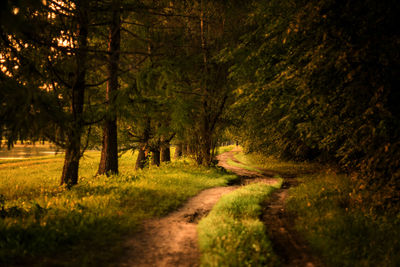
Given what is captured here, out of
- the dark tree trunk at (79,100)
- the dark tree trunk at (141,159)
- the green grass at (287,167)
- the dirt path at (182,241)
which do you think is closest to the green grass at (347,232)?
the dirt path at (182,241)

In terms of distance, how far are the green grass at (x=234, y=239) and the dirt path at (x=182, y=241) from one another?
11.4 inches

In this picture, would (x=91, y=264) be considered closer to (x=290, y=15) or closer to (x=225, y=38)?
(x=290, y=15)

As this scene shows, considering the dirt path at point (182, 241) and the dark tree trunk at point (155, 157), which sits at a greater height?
the dark tree trunk at point (155, 157)

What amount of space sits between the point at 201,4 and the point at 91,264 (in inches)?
604

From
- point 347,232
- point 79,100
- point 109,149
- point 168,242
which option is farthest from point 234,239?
point 109,149

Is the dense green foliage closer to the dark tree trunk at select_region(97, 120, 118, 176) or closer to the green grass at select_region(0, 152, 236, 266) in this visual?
the green grass at select_region(0, 152, 236, 266)

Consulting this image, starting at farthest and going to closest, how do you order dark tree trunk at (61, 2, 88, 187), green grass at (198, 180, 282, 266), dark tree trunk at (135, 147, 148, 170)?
dark tree trunk at (135, 147, 148, 170) → dark tree trunk at (61, 2, 88, 187) → green grass at (198, 180, 282, 266)

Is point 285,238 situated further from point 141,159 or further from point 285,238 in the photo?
point 141,159

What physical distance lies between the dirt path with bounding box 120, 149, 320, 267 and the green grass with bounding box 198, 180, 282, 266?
290 mm

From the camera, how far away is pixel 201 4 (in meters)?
15.3

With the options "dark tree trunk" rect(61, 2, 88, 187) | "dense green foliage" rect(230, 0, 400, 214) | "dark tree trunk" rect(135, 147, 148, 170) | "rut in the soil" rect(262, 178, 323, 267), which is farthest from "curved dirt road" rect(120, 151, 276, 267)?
"dark tree trunk" rect(135, 147, 148, 170)

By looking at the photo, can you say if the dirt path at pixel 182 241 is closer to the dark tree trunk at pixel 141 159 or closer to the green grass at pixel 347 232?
the green grass at pixel 347 232

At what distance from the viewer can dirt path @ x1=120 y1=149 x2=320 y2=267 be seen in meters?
5.05

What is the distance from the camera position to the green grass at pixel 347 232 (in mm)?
5180
